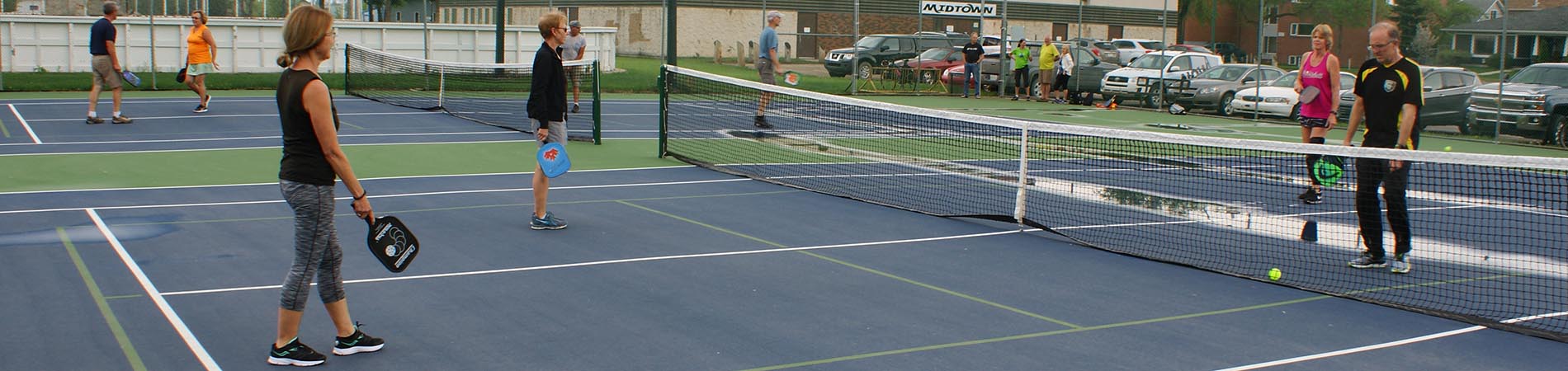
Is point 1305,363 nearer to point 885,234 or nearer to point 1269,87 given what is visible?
point 885,234

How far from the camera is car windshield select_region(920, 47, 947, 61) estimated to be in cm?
3503

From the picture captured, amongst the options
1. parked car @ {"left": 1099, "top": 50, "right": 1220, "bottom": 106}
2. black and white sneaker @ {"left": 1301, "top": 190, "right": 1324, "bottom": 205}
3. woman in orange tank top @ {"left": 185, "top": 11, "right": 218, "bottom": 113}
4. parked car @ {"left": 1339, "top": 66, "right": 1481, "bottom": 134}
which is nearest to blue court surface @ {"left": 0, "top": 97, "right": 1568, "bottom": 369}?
black and white sneaker @ {"left": 1301, "top": 190, "right": 1324, "bottom": 205}

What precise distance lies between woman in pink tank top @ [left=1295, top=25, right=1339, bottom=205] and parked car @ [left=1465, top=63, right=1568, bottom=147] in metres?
10.0

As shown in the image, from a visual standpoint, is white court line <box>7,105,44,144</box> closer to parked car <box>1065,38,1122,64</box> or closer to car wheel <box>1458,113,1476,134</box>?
car wheel <box>1458,113,1476,134</box>

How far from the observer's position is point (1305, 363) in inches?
237

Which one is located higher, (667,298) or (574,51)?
(574,51)

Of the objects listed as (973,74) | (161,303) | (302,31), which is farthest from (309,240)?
(973,74)

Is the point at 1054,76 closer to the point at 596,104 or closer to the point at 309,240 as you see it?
the point at 596,104

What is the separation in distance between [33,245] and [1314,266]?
8.50m

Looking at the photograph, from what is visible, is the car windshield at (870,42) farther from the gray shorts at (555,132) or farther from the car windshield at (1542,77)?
the gray shorts at (555,132)

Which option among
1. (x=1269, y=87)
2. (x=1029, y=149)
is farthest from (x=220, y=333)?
(x=1269, y=87)

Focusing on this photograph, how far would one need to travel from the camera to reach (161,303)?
6.77m

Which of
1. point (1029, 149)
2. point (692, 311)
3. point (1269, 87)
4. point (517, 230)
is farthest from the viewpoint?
point (1269, 87)

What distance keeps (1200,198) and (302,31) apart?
29.2 feet
